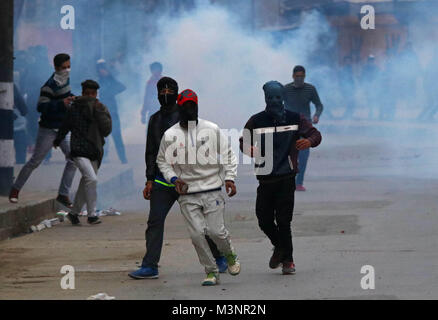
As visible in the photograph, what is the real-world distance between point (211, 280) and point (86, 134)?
13.8 ft

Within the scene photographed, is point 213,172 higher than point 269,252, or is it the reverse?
point 213,172

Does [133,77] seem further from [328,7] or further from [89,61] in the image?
[328,7]

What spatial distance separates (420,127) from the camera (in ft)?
90.6

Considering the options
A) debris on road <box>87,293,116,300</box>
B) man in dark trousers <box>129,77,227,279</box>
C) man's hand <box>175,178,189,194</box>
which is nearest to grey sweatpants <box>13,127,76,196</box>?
man in dark trousers <box>129,77,227,279</box>

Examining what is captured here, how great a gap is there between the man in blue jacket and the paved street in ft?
2.23

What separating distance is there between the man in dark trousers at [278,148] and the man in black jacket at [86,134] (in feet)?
11.8

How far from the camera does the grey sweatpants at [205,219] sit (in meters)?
7.80

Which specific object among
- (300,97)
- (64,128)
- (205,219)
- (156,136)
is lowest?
(205,219)

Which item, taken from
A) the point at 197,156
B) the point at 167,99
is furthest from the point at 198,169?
the point at 167,99

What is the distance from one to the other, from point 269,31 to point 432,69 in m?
4.60

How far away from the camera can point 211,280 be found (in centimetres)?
779

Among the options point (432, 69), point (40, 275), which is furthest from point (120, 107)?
point (40, 275)

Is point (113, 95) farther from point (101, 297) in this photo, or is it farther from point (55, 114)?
point (101, 297)

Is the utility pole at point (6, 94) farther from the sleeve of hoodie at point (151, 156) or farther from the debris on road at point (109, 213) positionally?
the sleeve of hoodie at point (151, 156)
